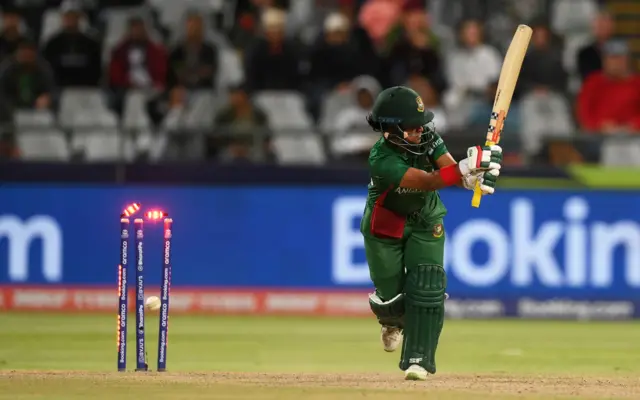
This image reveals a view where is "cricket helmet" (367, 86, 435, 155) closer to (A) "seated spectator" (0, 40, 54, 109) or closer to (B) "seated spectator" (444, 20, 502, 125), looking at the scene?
(B) "seated spectator" (444, 20, 502, 125)

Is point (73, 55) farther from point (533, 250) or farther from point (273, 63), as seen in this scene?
point (533, 250)

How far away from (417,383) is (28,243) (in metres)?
7.96

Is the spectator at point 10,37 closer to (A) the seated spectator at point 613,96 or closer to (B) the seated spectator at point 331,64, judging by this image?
(B) the seated spectator at point 331,64

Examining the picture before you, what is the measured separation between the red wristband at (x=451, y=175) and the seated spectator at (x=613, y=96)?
8741mm

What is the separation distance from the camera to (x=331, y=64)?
18.5m

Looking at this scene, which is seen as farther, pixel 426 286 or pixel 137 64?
pixel 137 64

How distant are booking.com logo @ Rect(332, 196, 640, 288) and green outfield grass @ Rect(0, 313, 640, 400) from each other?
0.52 meters

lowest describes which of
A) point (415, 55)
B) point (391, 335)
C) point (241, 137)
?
point (391, 335)

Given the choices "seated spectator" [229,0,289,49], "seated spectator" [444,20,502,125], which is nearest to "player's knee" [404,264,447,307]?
"seated spectator" [444,20,502,125]

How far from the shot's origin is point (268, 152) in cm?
1698

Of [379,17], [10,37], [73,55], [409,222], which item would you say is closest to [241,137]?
[73,55]

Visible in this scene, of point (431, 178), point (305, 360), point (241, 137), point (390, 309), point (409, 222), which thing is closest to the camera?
point (431, 178)

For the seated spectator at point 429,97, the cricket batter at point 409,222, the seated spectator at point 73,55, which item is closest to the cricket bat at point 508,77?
the cricket batter at point 409,222

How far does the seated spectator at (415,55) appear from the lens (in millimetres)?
18359
